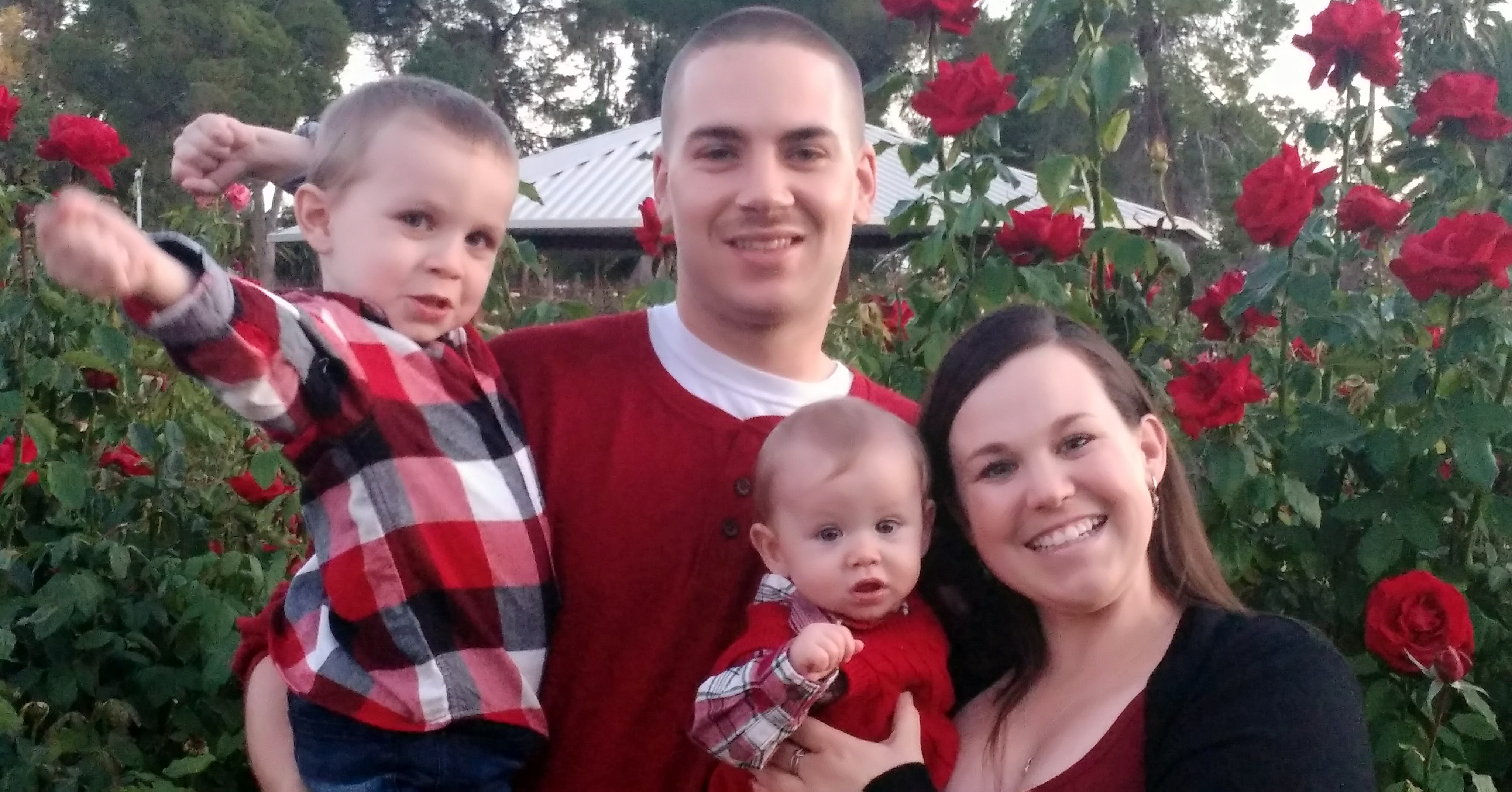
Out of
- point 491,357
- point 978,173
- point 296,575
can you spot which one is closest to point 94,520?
point 296,575

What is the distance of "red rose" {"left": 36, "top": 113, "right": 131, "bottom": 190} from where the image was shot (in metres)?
2.81

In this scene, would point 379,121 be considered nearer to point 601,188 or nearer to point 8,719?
point 8,719

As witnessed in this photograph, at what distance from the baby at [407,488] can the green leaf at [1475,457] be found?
5.61 ft

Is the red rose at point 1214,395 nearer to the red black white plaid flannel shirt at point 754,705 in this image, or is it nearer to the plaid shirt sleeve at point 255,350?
the red black white plaid flannel shirt at point 754,705

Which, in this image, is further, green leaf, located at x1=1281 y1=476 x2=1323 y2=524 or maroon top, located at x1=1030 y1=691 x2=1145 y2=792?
green leaf, located at x1=1281 y1=476 x2=1323 y2=524

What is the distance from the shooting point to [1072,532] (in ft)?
5.24

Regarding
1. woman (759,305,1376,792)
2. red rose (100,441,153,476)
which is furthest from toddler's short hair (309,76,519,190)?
red rose (100,441,153,476)

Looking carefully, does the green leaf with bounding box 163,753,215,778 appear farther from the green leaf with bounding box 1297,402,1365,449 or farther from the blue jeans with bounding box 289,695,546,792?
the green leaf with bounding box 1297,402,1365,449

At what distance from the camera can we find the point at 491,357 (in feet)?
5.91

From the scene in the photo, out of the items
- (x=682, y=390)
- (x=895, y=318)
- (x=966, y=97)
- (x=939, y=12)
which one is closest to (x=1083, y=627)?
(x=682, y=390)

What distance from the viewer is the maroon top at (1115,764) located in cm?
149

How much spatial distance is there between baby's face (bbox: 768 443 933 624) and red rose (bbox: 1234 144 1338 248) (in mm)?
1274

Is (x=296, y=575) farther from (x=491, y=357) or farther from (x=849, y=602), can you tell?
(x=849, y=602)

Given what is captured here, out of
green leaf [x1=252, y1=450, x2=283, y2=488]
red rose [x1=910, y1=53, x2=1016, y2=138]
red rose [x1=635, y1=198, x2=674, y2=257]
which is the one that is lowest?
green leaf [x1=252, y1=450, x2=283, y2=488]
